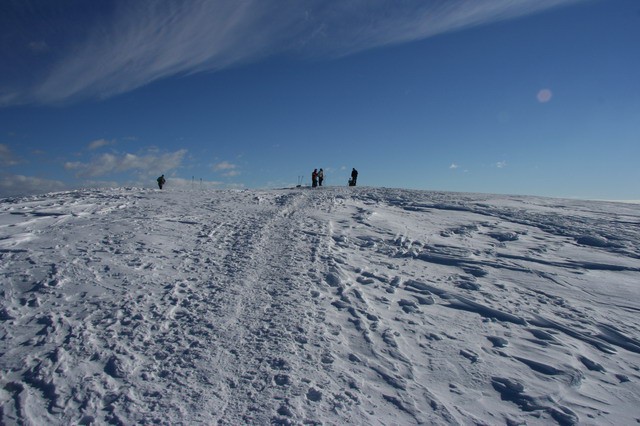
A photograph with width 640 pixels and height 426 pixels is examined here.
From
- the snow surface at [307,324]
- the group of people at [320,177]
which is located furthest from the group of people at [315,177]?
the snow surface at [307,324]

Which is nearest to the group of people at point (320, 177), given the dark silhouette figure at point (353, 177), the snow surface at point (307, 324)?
the dark silhouette figure at point (353, 177)

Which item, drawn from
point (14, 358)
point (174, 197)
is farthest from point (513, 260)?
point (174, 197)

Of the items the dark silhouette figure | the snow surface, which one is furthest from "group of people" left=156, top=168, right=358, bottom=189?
the snow surface

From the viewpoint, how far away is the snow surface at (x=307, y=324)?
18.4 feet

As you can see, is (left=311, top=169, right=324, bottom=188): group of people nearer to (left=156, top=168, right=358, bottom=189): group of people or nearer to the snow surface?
Result: (left=156, top=168, right=358, bottom=189): group of people

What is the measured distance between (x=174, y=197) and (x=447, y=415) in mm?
17784

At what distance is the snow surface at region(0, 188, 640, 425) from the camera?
18.4 ft

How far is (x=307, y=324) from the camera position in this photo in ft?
25.2

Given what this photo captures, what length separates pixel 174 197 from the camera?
20109 mm

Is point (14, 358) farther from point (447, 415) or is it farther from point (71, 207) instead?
point (71, 207)

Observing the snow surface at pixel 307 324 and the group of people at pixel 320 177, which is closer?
the snow surface at pixel 307 324

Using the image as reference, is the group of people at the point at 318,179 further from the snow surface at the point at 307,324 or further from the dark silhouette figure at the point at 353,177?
the snow surface at the point at 307,324

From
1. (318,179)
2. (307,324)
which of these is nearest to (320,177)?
(318,179)

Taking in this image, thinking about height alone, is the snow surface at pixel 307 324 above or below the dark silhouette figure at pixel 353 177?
below
